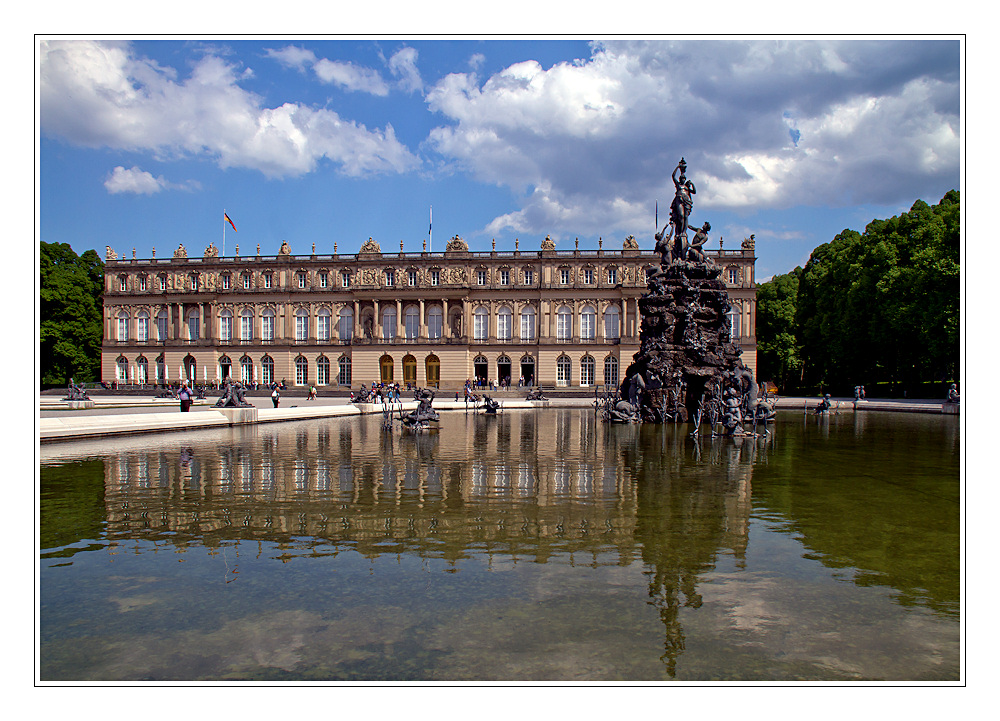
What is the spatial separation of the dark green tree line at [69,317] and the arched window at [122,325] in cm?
270

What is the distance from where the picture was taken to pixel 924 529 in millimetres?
8867

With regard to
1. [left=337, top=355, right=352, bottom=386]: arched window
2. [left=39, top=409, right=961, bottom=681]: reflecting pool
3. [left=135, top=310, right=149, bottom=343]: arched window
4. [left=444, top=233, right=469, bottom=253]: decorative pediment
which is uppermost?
[left=444, top=233, right=469, bottom=253]: decorative pediment

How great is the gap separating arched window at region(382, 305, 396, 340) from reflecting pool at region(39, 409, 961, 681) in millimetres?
63829

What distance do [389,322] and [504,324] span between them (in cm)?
1439

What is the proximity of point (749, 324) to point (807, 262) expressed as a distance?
10.4 m

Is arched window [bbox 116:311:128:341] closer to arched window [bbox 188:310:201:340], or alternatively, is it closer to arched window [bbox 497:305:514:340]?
arched window [bbox 188:310:201:340]

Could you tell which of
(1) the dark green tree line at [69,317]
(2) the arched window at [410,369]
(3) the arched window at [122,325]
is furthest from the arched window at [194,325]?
(2) the arched window at [410,369]

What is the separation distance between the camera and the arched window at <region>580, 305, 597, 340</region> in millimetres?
75875

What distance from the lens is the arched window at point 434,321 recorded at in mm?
77250

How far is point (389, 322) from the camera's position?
7775 centimetres

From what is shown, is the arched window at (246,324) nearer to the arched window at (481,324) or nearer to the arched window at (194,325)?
the arched window at (194,325)

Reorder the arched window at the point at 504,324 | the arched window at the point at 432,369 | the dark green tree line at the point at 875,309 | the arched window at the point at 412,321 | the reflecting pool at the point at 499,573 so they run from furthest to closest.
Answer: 1. the arched window at the point at 412,321
2. the arched window at the point at 504,324
3. the arched window at the point at 432,369
4. the dark green tree line at the point at 875,309
5. the reflecting pool at the point at 499,573

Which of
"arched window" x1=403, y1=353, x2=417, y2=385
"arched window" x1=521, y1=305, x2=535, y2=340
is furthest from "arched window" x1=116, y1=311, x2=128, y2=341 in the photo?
"arched window" x1=521, y1=305, x2=535, y2=340

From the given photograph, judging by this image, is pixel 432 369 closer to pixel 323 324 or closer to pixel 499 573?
pixel 323 324
